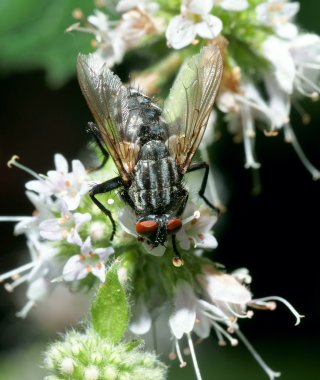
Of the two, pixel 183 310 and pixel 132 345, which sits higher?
pixel 132 345

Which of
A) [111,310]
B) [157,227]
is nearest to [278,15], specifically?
[157,227]

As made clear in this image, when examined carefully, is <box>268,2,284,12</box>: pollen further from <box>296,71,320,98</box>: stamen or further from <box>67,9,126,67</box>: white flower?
<box>67,9,126,67</box>: white flower

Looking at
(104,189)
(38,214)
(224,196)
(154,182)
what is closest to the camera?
(154,182)

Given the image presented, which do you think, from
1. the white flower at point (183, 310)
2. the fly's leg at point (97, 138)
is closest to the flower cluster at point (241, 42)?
the fly's leg at point (97, 138)

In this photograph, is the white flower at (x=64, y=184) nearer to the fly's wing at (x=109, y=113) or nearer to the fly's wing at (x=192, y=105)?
the fly's wing at (x=109, y=113)

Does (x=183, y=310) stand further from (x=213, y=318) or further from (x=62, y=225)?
(x=62, y=225)

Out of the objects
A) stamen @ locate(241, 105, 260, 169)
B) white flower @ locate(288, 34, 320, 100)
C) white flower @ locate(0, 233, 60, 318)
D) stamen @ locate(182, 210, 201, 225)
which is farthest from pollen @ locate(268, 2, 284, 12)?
white flower @ locate(0, 233, 60, 318)

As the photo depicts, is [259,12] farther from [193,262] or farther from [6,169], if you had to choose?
[6,169]
